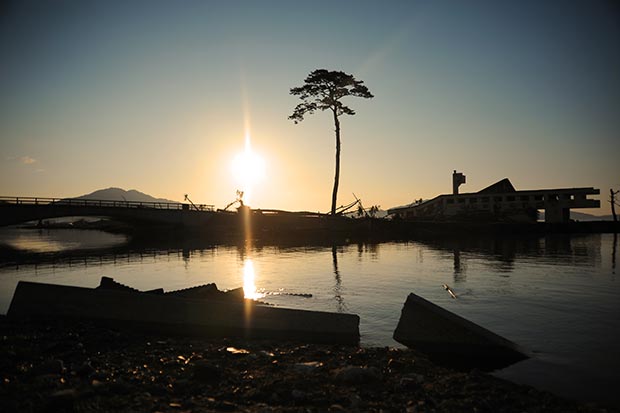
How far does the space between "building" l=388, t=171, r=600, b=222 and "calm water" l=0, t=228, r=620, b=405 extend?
4536cm

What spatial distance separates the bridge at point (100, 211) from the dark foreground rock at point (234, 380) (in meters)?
53.2

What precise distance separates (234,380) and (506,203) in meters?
85.8

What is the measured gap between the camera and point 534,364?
7.90 metres

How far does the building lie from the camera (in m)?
73.3

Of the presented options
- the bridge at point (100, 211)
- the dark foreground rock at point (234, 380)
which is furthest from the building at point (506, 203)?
the dark foreground rock at point (234, 380)

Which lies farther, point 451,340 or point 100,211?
point 100,211

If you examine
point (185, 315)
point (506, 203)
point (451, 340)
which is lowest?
point (451, 340)

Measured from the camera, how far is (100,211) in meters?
65.8

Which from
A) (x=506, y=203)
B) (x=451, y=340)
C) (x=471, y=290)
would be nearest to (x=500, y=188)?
(x=506, y=203)

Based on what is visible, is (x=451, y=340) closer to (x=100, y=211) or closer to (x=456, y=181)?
(x=100, y=211)

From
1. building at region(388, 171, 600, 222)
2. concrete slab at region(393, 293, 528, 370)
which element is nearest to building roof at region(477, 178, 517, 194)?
building at region(388, 171, 600, 222)

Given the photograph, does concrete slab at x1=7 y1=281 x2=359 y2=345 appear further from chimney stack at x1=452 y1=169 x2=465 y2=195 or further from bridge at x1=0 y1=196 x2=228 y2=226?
chimney stack at x1=452 y1=169 x2=465 y2=195

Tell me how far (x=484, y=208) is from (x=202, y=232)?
2211 inches

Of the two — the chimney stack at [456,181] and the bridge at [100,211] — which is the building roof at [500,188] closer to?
the chimney stack at [456,181]
